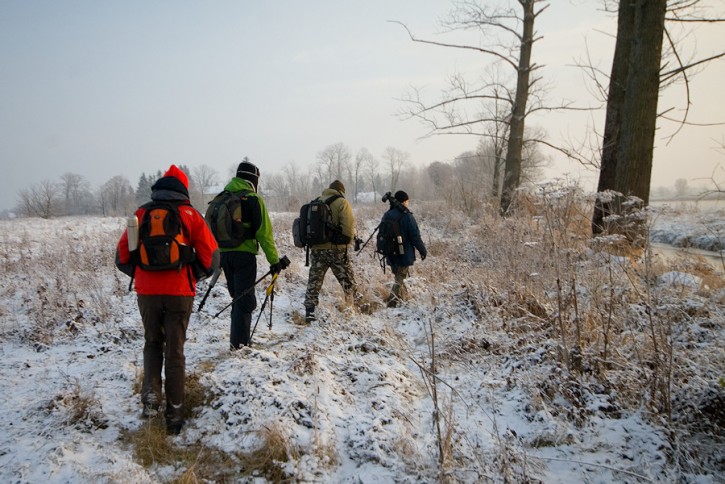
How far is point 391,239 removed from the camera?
6000mm

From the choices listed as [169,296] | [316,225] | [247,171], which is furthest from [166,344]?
[316,225]

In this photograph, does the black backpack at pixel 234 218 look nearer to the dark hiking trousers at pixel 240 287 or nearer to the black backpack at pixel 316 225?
the dark hiking trousers at pixel 240 287

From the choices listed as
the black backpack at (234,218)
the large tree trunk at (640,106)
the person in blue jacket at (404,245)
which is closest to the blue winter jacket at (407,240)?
the person in blue jacket at (404,245)

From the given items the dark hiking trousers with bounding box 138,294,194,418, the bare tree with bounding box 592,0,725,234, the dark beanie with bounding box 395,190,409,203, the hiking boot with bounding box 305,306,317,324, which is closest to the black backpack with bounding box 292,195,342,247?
the hiking boot with bounding box 305,306,317,324

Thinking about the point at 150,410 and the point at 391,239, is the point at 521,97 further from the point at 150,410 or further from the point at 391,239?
the point at 150,410

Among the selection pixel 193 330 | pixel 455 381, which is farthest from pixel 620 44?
pixel 193 330

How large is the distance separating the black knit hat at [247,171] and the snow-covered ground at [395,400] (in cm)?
195

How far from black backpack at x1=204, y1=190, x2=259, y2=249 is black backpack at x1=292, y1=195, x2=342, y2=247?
1.23 meters

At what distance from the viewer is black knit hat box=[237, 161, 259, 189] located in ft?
13.9

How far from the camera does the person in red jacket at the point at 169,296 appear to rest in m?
2.83

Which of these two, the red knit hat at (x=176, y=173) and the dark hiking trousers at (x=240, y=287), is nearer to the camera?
the red knit hat at (x=176, y=173)

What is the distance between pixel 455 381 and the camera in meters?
3.42

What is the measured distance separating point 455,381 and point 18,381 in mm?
4145

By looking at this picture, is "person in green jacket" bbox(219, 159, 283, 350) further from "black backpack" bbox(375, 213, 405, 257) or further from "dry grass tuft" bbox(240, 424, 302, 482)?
"black backpack" bbox(375, 213, 405, 257)
